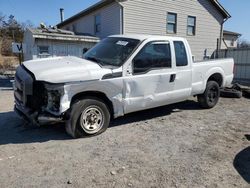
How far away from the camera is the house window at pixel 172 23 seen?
17.8 metres

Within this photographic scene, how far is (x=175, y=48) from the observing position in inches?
242

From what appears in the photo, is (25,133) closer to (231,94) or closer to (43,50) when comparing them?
(231,94)

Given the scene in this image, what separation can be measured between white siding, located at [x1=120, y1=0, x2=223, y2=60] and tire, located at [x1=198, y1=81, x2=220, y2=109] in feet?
29.9

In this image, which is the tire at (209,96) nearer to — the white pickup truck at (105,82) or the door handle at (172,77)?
the white pickup truck at (105,82)

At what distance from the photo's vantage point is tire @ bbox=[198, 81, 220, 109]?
729 centimetres

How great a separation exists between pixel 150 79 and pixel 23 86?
8.71 feet

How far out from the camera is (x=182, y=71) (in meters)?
6.24

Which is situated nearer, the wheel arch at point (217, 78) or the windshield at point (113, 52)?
the windshield at point (113, 52)

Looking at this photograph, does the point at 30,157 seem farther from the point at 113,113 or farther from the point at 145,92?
the point at 145,92

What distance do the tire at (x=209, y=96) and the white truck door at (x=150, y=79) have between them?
1.61 metres

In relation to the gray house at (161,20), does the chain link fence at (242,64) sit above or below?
below

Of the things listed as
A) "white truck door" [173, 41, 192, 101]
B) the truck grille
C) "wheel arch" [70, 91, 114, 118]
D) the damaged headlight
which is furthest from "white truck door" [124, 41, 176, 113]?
the truck grille

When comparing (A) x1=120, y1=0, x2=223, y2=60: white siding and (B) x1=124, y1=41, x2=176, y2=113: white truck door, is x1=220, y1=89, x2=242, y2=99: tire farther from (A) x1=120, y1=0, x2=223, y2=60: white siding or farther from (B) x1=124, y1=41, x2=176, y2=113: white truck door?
(A) x1=120, y1=0, x2=223, y2=60: white siding

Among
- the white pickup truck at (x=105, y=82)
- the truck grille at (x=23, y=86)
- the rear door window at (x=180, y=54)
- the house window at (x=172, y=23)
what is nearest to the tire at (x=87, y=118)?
the white pickup truck at (x=105, y=82)
